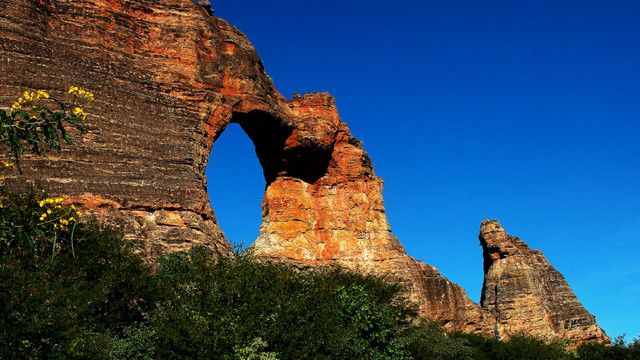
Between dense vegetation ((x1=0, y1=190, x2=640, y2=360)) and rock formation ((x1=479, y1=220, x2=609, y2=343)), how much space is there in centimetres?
3404

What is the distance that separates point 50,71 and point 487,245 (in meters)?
48.4

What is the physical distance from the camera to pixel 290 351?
82.5ft

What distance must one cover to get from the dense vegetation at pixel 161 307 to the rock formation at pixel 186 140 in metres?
3.90

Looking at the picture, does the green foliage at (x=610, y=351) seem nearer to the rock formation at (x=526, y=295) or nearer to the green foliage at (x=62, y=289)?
the rock formation at (x=526, y=295)

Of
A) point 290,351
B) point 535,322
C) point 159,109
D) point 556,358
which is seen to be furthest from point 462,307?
point 290,351

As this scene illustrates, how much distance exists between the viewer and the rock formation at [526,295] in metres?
64.8

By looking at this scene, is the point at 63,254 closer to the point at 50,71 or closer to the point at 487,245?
the point at 50,71

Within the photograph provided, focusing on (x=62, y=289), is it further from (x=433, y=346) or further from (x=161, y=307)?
(x=433, y=346)

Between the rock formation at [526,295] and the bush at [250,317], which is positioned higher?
the rock formation at [526,295]

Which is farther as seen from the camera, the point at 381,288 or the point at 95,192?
the point at 381,288

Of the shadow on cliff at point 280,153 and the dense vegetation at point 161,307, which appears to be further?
the shadow on cliff at point 280,153

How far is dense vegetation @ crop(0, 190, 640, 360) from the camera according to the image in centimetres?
1886

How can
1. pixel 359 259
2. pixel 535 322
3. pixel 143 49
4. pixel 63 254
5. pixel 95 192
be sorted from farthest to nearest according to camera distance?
pixel 535 322 < pixel 359 259 < pixel 143 49 < pixel 95 192 < pixel 63 254

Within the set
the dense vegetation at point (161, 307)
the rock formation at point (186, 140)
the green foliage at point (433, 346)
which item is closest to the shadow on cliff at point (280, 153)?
the rock formation at point (186, 140)
